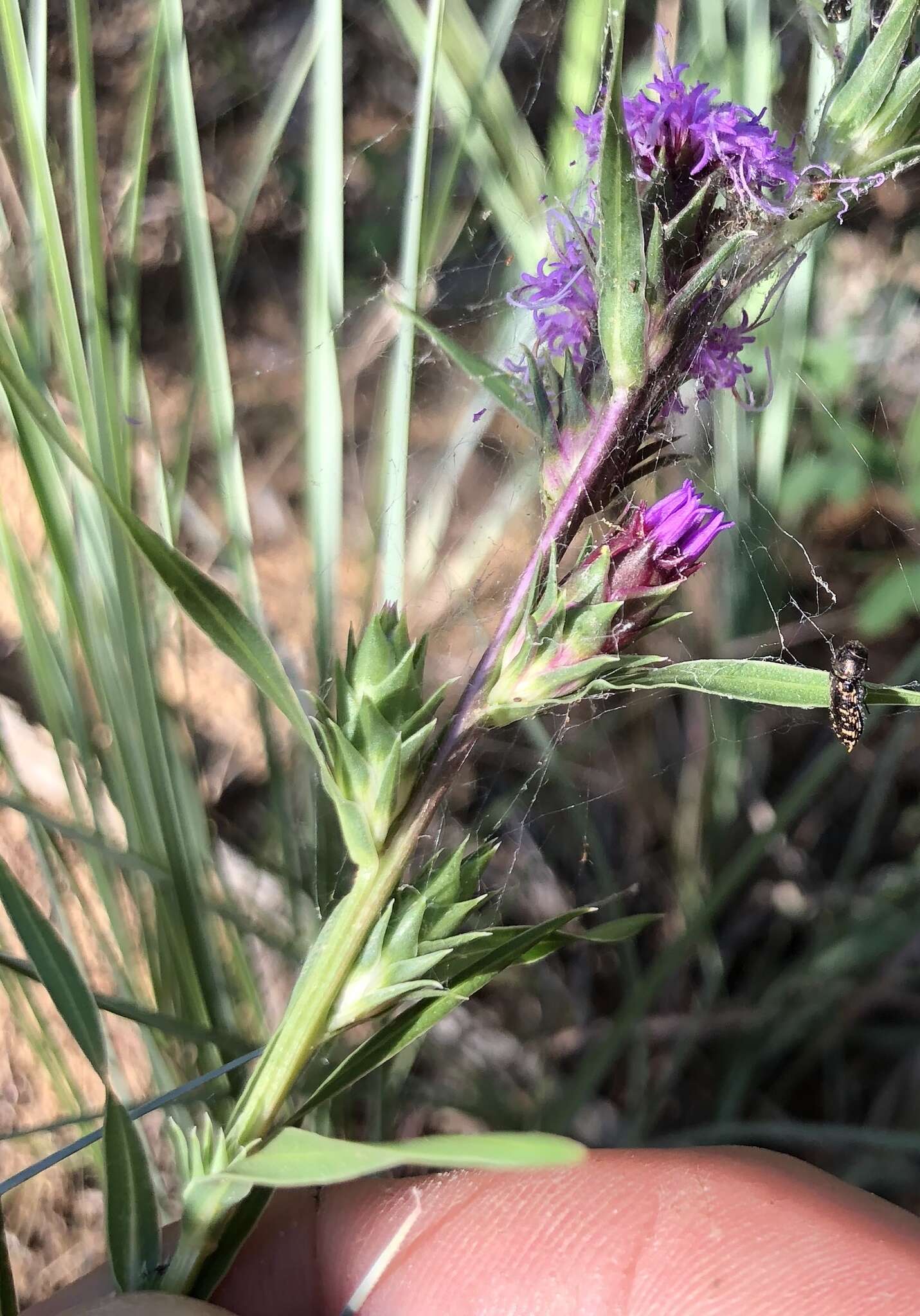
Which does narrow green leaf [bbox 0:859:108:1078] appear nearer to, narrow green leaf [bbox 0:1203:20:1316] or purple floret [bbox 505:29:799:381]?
narrow green leaf [bbox 0:1203:20:1316]

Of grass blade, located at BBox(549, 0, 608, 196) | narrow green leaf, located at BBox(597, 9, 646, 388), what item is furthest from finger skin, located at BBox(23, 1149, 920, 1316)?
grass blade, located at BBox(549, 0, 608, 196)

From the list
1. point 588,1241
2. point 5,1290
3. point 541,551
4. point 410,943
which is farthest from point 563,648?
point 588,1241

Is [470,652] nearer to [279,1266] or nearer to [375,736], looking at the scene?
[375,736]

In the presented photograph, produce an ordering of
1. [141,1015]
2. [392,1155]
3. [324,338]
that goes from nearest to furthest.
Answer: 1. [392,1155]
2. [141,1015]
3. [324,338]

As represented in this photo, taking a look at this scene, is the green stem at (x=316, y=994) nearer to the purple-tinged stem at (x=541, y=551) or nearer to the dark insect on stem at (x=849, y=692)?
the purple-tinged stem at (x=541, y=551)

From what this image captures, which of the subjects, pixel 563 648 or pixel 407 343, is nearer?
pixel 563 648
